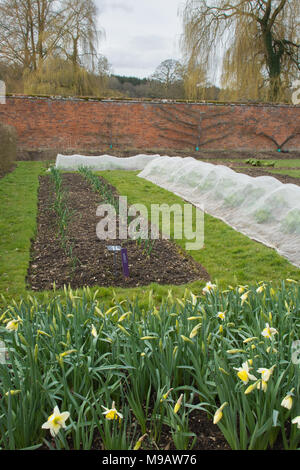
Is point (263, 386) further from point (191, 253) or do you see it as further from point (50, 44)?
point (50, 44)

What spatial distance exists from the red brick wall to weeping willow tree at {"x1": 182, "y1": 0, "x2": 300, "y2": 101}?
179cm

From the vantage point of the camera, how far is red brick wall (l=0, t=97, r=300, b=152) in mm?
14469

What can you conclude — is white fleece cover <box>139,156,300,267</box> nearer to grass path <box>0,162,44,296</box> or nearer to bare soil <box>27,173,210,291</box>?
bare soil <box>27,173,210,291</box>

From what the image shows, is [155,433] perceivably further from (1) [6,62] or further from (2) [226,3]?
(1) [6,62]

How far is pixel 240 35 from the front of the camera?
17.1 m

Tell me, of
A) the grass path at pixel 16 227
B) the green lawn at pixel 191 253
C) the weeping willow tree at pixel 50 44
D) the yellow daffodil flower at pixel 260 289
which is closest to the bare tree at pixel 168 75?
the weeping willow tree at pixel 50 44

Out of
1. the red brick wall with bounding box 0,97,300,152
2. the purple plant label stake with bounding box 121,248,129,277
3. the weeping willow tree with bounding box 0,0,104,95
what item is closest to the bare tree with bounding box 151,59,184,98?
the weeping willow tree with bounding box 0,0,104,95

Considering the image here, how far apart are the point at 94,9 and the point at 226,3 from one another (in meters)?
6.59

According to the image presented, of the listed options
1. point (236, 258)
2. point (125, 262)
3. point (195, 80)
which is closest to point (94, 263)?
point (125, 262)

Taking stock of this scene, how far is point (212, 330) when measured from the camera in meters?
2.16

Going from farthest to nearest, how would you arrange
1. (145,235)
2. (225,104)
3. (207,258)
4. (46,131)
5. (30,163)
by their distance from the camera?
(225,104) < (46,131) < (30,163) < (145,235) < (207,258)

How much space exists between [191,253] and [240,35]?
627 inches

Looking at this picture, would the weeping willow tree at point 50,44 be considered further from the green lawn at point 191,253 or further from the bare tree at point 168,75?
the green lawn at point 191,253
